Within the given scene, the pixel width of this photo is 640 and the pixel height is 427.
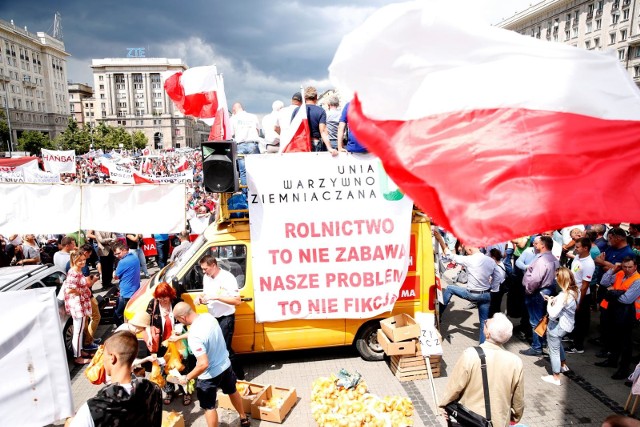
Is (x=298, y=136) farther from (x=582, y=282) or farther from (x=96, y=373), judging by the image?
(x=582, y=282)

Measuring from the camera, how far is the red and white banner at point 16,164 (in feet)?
50.4

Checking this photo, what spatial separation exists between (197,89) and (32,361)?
575 cm

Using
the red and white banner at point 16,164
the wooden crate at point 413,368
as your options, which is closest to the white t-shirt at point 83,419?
the wooden crate at point 413,368

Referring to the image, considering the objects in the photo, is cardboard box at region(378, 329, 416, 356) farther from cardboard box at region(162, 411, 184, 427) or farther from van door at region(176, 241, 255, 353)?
cardboard box at region(162, 411, 184, 427)

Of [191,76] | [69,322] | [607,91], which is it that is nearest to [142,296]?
[69,322]

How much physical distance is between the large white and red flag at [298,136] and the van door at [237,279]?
1.87 m

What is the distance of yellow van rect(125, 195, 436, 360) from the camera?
237 inches

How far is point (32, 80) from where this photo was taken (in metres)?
96.9

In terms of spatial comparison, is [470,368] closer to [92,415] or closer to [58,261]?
[92,415]

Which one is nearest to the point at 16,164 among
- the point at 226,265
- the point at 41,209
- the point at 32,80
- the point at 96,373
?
the point at 41,209

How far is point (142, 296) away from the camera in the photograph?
6102mm

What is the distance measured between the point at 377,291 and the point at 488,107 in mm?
3999

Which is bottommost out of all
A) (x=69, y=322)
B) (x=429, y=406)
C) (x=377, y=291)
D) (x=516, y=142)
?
(x=429, y=406)

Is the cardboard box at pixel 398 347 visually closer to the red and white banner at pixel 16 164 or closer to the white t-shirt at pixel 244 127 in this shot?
the white t-shirt at pixel 244 127
